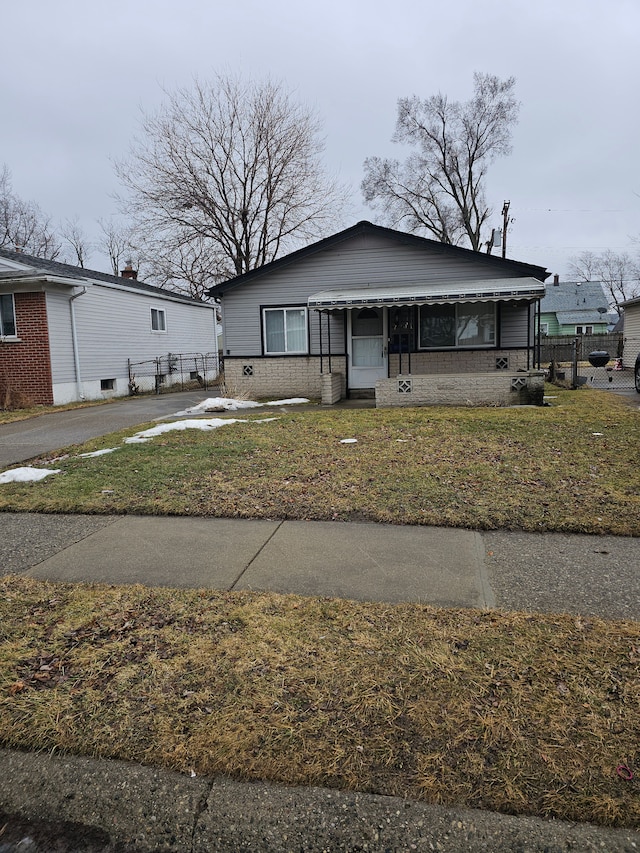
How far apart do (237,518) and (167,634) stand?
6.76ft

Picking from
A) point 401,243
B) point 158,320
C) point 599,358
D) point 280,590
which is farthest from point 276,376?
point 599,358

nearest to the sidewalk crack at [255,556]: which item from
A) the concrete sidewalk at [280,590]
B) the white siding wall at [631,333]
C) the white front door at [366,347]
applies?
the concrete sidewalk at [280,590]

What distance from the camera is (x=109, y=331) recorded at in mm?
18156

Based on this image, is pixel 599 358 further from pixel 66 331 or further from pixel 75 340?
pixel 66 331

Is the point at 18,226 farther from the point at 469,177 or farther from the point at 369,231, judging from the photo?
the point at 369,231

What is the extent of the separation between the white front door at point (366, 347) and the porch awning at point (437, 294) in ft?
2.37

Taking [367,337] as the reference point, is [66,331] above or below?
above

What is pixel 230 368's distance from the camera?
627 inches

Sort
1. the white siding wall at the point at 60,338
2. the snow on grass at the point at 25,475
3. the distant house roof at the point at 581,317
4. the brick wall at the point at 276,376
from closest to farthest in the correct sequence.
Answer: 1. the snow on grass at the point at 25,475
2. the white siding wall at the point at 60,338
3. the brick wall at the point at 276,376
4. the distant house roof at the point at 581,317

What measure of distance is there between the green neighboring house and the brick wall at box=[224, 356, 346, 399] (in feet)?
159

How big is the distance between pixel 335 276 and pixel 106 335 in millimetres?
8023

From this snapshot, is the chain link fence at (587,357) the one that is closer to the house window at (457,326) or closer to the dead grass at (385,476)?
the house window at (457,326)

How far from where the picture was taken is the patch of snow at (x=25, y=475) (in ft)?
20.9

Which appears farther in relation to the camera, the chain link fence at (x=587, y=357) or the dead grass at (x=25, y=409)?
the chain link fence at (x=587, y=357)
